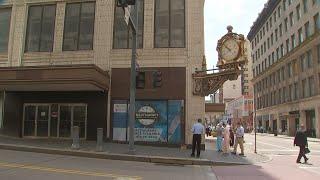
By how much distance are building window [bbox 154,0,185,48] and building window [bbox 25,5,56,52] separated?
6703mm

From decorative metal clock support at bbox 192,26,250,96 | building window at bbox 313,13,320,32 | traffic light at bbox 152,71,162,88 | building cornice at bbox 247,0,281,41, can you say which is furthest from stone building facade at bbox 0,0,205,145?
building cornice at bbox 247,0,281,41

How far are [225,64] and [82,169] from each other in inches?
→ 488

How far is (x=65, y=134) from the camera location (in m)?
26.5

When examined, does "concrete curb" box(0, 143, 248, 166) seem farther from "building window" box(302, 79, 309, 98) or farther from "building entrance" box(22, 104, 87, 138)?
"building window" box(302, 79, 309, 98)

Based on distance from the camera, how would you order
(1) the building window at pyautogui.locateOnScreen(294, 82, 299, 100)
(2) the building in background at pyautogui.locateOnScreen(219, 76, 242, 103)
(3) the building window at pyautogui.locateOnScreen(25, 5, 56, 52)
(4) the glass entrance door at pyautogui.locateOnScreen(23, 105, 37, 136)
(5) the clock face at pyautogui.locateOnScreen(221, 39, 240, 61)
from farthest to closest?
(2) the building in background at pyautogui.locateOnScreen(219, 76, 242, 103), (1) the building window at pyautogui.locateOnScreen(294, 82, 299, 100), (3) the building window at pyautogui.locateOnScreen(25, 5, 56, 52), (4) the glass entrance door at pyautogui.locateOnScreen(23, 105, 37, 136), (5) the clock face at pyautogui.locateOnScreen(221, 39, 240, 61)

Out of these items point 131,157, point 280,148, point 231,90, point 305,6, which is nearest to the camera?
point 131,157

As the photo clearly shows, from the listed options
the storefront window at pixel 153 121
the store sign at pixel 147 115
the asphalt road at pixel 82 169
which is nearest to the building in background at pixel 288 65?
the storefront window at pixel 153 121

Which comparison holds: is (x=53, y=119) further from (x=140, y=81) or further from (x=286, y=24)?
(x=286, y=24)

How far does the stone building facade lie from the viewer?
979 inches

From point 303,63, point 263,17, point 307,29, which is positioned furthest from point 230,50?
point 263,17

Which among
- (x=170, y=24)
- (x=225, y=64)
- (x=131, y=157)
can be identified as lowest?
(x=131, y=157)

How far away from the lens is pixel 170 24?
25859 mm

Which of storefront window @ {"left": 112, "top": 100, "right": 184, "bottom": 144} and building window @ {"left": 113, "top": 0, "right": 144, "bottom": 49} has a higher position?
building window @ {"left": 113, "top": 0, "right": 144, "bottom": 49}

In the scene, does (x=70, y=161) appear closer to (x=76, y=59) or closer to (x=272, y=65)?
(x=76, y=59)
